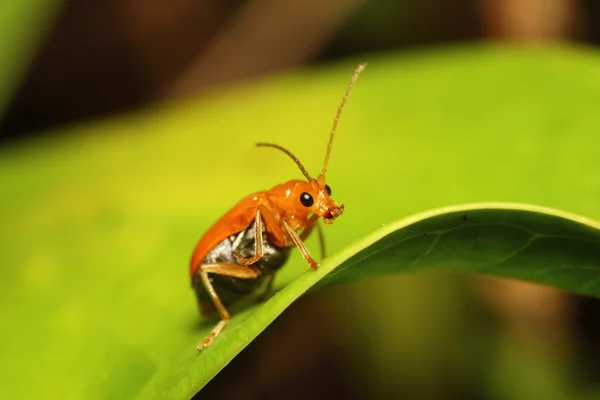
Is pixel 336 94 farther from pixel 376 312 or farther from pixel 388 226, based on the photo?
pixel 388 226

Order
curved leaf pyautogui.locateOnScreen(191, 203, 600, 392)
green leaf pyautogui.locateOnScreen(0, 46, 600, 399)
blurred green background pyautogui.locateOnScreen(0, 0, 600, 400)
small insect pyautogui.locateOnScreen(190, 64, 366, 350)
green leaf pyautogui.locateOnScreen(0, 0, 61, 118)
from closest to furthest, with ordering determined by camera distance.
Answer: curved leaf pyautogui.locateOnScreen(191, 203, 600, 392), green leaf pyautogui.locateOnScreen(0, 46, 600, 399), blurred green background pyautogui.locateOnScreen(0, 0, 600, 400), small insect pyautogui.locateOnScreen(190, 64, 366, 350), green leaf pyautogui.locateOnScreen(0, 0, 61, 118)

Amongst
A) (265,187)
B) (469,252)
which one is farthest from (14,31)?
(469,252)

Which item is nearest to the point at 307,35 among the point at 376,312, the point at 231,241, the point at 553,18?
the point at 553,18

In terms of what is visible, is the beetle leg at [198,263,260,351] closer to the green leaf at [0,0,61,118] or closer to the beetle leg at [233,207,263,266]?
the beetle leg at [233,207,263,266]

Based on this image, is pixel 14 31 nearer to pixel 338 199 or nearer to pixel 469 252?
pixel 338 199

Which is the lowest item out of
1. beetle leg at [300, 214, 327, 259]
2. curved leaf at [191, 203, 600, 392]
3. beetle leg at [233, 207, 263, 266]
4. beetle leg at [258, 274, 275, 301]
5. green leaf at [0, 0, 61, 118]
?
curved leaf at [191, 203, 600, 392]

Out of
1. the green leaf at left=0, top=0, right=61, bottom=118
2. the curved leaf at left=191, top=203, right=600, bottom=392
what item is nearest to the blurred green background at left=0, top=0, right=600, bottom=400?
the green leaf at left=0, top=0, right=61, bottom=118

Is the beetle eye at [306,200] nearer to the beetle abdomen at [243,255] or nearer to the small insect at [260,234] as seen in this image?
the small insect at [260,234]
